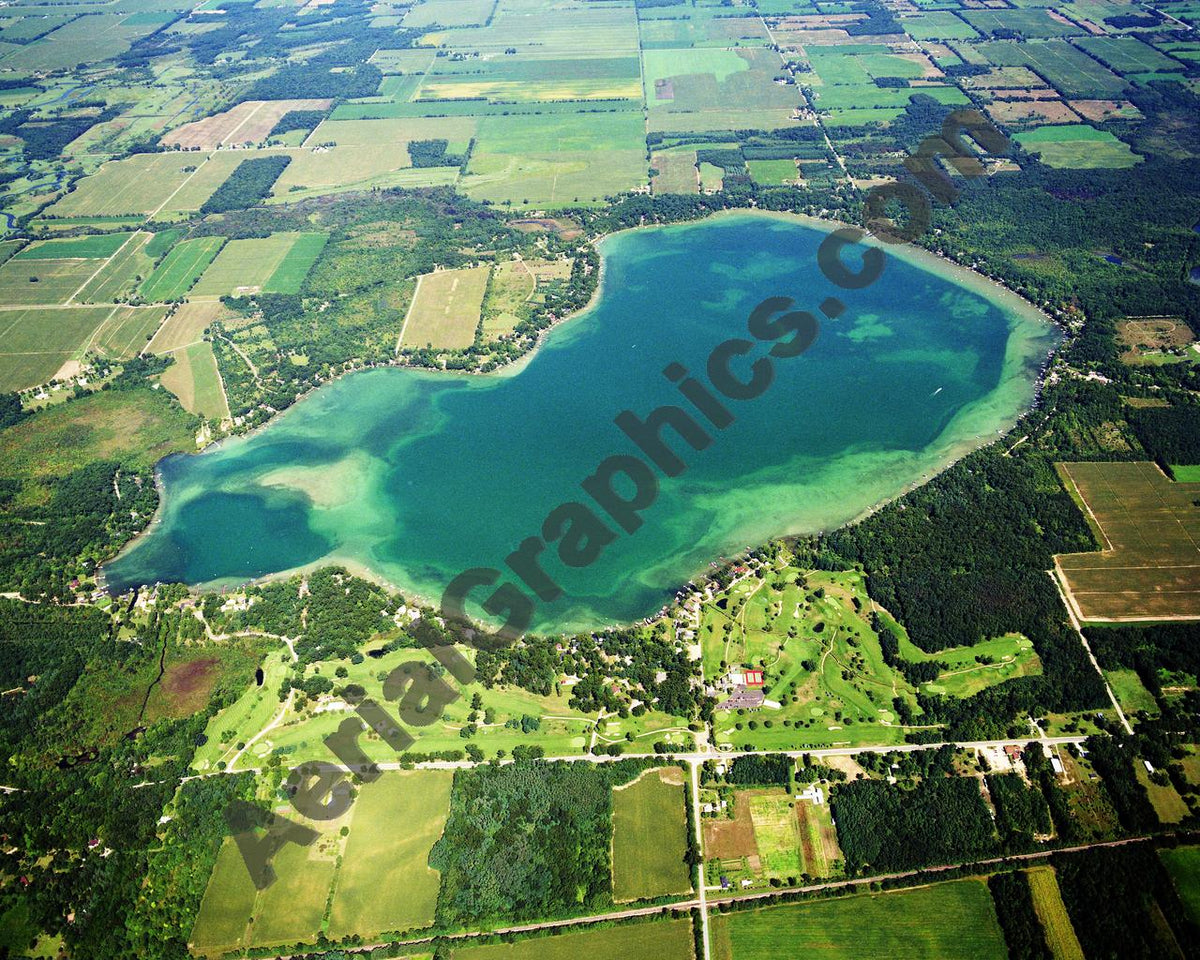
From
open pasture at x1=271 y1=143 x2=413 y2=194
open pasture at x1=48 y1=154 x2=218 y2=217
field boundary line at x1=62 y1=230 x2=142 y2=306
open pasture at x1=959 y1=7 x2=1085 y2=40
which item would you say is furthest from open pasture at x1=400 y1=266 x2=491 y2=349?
open pasture at x1=959 y1=7 x2=1085 y2=40

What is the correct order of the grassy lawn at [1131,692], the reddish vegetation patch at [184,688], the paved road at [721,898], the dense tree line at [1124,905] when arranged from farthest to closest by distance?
the reddish vegetation patch at [184,688] → the grassy lawn at [1131,692] → the paved road at [721,898] → the dense tree line at [1124,905]

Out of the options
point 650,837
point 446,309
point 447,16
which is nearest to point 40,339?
point 446,309

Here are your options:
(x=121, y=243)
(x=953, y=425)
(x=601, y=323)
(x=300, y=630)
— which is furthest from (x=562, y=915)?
(x=121, y=243)

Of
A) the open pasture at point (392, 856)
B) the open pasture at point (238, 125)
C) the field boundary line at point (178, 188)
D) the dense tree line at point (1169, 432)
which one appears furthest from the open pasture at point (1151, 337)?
the open pasture at point (238, 125)

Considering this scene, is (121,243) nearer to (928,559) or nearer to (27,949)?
(27,949)

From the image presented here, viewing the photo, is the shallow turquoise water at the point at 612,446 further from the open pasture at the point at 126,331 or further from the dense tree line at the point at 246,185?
the dense tree line at the point at 246,185

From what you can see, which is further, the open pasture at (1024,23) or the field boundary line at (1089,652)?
the open pasture at (1024,23)
